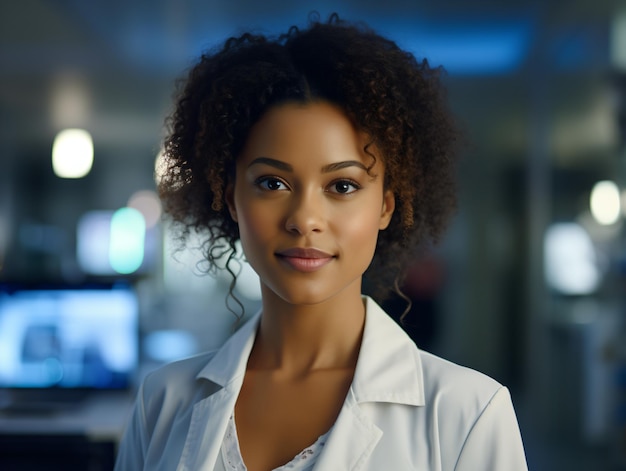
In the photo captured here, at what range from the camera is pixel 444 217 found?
1.66 meters

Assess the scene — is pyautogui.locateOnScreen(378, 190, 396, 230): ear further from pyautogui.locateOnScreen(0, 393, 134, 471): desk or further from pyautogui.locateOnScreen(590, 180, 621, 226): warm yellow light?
pyautogui.locateOnScreen(590, 180, 621, 226): warm yellow light

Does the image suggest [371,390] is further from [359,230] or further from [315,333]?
[359,230]

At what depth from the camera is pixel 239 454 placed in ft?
4.47

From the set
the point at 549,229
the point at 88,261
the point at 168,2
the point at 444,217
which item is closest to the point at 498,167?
the point at 549,229

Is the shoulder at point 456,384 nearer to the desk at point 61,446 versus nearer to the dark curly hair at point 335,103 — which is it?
the dark curly hair at point 335,103

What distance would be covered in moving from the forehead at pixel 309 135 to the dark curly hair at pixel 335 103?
20 mm

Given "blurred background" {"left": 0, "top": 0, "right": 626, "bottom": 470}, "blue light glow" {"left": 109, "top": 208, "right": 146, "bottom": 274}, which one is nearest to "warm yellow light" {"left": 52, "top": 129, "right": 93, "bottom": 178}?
"blurred background" {"left": 0, "top": 0, "right": 626, "bottom": 470}

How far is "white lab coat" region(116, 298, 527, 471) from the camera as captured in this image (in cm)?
126

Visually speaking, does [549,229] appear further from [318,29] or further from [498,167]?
[318,29]

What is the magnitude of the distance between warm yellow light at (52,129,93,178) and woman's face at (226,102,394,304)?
19.2 ft

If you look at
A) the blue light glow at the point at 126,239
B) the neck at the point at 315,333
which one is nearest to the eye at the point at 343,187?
the neck at the point at 315,333

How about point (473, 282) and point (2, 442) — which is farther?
point (473, 282)

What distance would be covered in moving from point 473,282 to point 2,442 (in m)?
5.03

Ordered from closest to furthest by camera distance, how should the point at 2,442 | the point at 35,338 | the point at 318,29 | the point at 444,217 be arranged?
1. the point at 318,29
2. the point at 444,217
3. the point at 2,442
4. the point at 35,338
